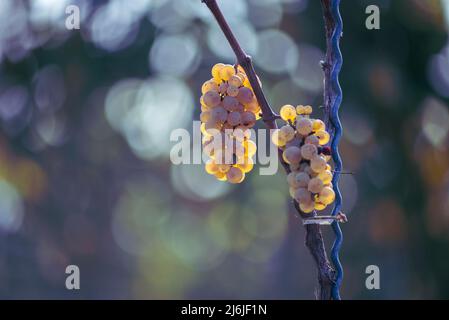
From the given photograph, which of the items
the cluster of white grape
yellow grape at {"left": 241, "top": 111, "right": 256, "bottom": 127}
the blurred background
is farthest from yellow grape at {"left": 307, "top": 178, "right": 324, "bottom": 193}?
the blurred background

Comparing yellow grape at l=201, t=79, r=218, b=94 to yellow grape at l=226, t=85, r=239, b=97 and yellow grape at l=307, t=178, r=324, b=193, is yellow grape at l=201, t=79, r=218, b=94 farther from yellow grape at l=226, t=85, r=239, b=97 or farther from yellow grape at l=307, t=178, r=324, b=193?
yellow grape at l=307, t=178, r=324, b=193

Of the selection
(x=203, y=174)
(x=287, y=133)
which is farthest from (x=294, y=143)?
(x=203, y=174)

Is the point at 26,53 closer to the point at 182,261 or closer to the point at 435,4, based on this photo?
the point at 182,261

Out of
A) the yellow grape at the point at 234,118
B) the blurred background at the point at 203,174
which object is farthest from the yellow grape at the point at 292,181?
the blurred background at the point at 203,174

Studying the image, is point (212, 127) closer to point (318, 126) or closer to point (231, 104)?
point (231, 104)

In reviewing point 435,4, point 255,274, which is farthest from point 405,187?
point 255,274

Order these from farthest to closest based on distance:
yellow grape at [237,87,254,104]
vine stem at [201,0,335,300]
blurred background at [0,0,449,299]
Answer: blurred background at [0,0,449,299] → yellow grape at [237,87,254,104] → vine stem at [201,0,335,300]

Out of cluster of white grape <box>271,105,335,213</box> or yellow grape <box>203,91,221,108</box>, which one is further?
yellow grape <box>203,91,221,108</box>
